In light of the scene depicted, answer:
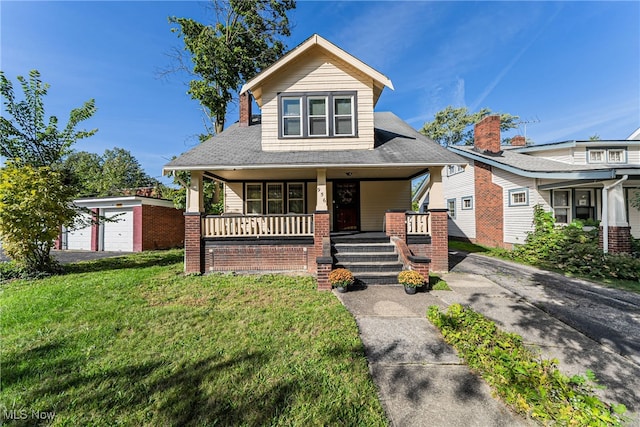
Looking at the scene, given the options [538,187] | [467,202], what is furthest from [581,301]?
[467,202]

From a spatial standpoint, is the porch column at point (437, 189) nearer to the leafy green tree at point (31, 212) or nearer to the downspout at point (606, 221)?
the downspout at point (606, 221)

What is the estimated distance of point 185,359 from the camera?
3107mm

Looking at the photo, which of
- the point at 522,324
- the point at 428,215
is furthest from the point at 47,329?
the point at 428,215

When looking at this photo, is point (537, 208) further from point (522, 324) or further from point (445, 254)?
point (522, 324)

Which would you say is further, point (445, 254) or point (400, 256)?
point (445, 254)

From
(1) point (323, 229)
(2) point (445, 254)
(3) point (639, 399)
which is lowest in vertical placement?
(3) point (639, 399)

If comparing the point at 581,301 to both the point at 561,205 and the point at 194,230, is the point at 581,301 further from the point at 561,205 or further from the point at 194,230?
the point at 194,230

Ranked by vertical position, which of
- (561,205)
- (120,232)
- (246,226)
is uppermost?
(561,205)

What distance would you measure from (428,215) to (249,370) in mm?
6710

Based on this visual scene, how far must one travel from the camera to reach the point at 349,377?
9.14 ft

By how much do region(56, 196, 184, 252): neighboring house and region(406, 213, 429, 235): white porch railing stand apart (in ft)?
45.4

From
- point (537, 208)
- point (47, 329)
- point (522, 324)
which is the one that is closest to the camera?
point (47, 329)

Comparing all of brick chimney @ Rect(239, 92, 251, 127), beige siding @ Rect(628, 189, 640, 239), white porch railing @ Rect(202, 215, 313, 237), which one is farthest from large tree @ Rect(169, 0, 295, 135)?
beige siding @ Rect(628, 189, 640, 239)

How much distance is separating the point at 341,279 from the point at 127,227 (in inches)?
547
